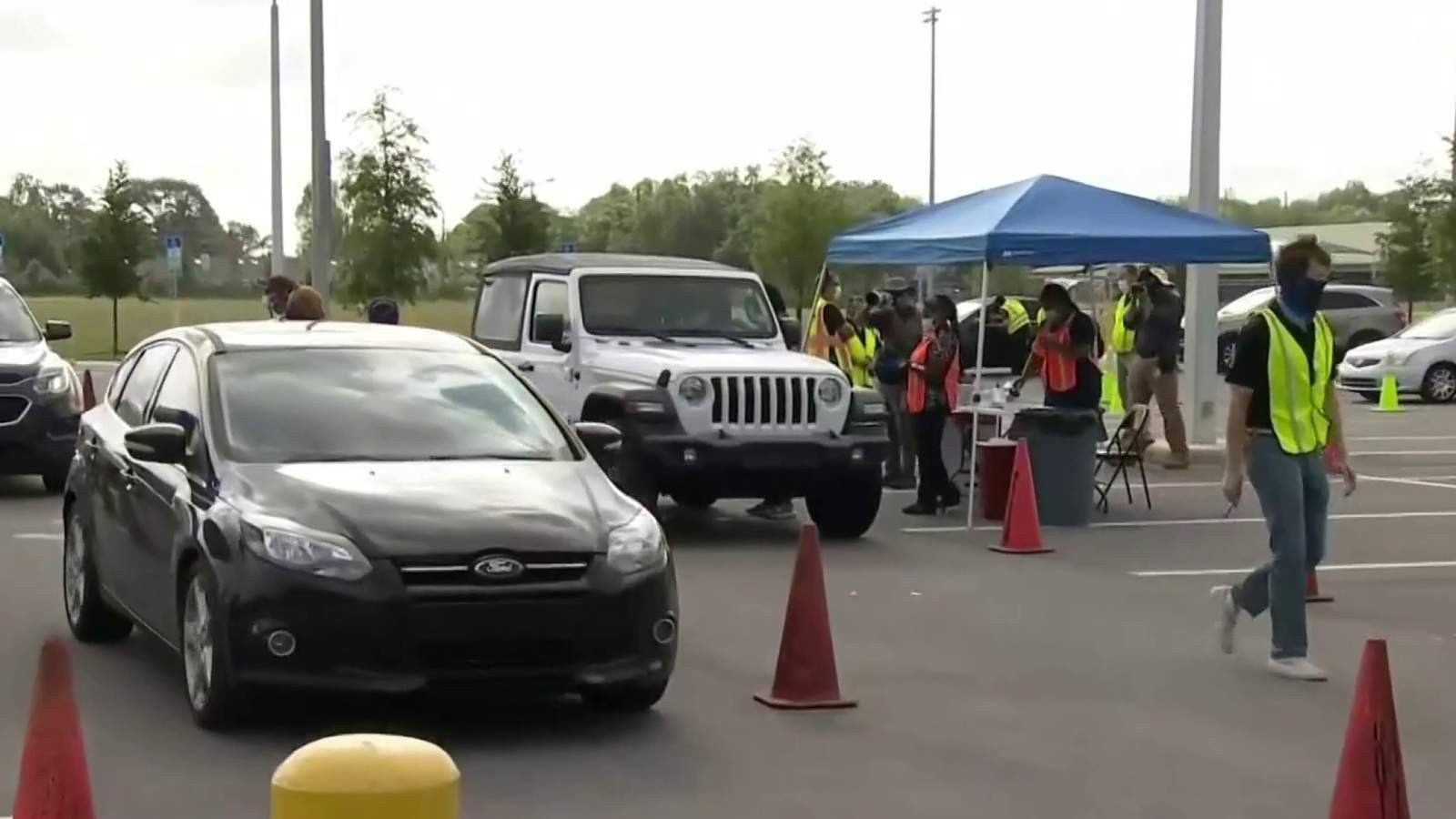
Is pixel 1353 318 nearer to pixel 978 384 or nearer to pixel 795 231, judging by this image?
pixel 795 231

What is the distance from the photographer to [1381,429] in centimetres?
2634

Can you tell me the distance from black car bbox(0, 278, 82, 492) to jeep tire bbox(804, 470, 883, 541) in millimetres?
5663

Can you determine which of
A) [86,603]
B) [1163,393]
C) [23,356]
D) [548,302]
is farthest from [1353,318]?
[86,603]

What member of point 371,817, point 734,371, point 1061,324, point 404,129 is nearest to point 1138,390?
point 1061,324

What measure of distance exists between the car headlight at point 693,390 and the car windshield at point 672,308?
1.44 m

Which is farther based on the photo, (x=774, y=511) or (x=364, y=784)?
(x=774, y=511)

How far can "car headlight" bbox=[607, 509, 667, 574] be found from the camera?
7766 mm

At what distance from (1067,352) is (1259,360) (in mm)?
6491

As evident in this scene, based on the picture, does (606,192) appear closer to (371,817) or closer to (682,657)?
(682,657)

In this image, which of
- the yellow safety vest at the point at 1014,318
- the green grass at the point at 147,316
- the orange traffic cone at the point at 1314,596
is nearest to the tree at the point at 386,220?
the green grass at the point at 147,316

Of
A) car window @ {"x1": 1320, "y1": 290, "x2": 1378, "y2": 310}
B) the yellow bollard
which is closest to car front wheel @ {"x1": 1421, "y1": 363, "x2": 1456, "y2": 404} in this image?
car window @ {"x1": 1320, "y1": 290, "x2": 1378, "y2": 310}

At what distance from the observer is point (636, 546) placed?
790 cm

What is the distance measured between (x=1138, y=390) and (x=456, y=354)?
11.7 metres

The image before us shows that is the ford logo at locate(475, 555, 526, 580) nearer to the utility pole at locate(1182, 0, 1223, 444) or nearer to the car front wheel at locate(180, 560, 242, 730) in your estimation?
the car front wheel at locate(180, 560, 242, 730)
